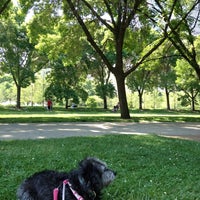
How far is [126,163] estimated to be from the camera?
736cm

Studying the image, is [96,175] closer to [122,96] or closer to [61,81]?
[122,96]

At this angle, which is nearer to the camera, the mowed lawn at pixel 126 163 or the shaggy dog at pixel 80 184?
the shaggy dog at pixel 80 184

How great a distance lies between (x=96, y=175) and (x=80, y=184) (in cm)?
23

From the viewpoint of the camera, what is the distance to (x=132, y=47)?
26.0m

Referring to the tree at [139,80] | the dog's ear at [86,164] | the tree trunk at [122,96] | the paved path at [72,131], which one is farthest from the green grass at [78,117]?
the tree at [139,80]

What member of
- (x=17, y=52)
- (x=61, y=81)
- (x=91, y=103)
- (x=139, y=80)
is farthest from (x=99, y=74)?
(x=17, y=52)

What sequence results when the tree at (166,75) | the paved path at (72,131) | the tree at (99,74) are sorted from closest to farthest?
the paved path at (72,131)
the tree at (99,74)
the tree at (166,75)

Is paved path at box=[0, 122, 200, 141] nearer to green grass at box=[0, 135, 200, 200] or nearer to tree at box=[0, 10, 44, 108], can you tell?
green grass at box=[0, 135, 200, 200]

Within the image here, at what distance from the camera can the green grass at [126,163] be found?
18.1 feet

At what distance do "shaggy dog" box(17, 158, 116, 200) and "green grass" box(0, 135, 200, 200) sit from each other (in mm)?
1336

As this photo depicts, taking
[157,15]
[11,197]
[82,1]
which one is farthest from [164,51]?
[11,197]

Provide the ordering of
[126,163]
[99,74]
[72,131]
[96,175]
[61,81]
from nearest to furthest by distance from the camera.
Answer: [96,175], [126,163], [72,131], [61,81], [99,74]

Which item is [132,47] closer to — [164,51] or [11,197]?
[164,51]

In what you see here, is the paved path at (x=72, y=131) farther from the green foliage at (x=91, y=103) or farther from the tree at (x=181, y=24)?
the green foliage at (x=91, y=103)
